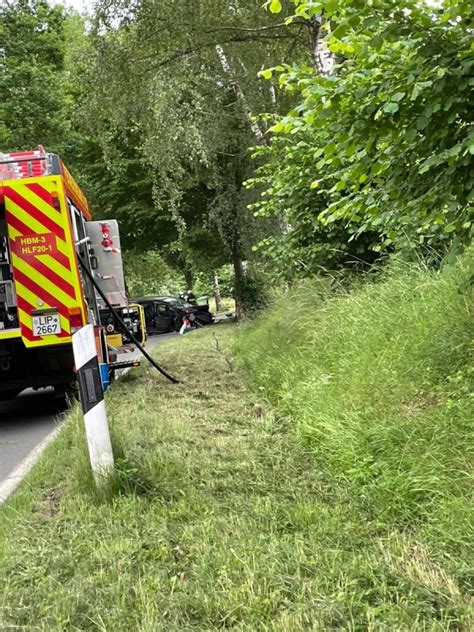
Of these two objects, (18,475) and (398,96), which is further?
(18,475)

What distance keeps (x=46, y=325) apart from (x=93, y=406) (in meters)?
3.25

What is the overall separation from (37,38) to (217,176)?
8073 millimetres

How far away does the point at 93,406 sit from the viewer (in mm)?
3869

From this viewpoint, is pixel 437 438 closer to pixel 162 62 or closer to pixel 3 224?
pixel 3 224

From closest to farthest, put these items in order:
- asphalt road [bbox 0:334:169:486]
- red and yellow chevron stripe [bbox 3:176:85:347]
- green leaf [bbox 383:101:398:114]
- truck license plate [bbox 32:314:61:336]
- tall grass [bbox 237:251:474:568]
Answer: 1. tall grass [bbox 237:251:474:568]
2. green leaf [bbox 383:101:398:114]
3. asphalt road [bbox 0:334:169:486]
4. red and yellow chevron stripe [bbox 3:176:85:347]
5. truck license plate [bbox 32:314:61:336]

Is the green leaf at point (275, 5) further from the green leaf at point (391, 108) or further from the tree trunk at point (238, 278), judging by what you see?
the tree trunk at point (238, 278)

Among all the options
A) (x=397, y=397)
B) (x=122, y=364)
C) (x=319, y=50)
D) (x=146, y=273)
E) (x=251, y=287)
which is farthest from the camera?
(x=146, y=273)

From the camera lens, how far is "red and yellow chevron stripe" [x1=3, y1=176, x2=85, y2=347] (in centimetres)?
662

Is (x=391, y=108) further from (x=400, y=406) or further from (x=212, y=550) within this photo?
(x=212, y=550)

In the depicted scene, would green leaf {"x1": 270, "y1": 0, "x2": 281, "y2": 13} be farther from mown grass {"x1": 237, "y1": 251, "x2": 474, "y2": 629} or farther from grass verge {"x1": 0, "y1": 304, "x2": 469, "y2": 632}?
grass verge {"x1": 0, "y1": 304, "x2": 469, "y2": 632}

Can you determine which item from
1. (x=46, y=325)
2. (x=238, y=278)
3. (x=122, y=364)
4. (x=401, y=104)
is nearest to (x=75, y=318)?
(x=46, y=325)

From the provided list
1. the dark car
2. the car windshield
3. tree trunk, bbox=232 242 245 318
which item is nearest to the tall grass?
tree trunk, bbox=232 242 245 318

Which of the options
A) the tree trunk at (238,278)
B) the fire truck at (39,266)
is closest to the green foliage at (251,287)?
the tree trunk at (238,278)

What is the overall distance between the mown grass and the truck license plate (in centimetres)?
247
